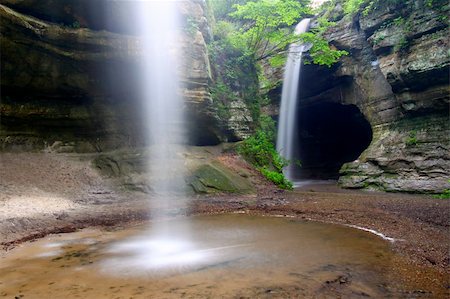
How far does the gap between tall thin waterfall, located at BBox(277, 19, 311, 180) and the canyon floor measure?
10.4 metres

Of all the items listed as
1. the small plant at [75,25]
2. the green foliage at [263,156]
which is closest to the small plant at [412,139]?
the green foliage at [263,156]

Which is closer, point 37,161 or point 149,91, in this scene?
point 37,161

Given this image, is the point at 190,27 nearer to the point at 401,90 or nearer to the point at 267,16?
the point at 267,16

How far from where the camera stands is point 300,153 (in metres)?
29.2

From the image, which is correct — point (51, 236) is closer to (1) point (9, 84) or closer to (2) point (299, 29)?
(1) point (9, 84)

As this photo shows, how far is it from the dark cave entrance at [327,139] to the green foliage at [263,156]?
10.3 metres

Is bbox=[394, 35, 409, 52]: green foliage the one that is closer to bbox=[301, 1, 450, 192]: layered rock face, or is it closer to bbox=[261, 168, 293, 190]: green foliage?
bbox=[301, 1, 450, 192]: layered rock face

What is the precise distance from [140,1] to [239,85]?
6628 mm

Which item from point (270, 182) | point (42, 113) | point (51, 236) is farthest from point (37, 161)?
point (270, 182)

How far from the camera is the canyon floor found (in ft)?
17.8

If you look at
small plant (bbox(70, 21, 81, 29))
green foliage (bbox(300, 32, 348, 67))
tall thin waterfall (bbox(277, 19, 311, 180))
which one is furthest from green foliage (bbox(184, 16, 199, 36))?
tall thin waterfall (bbox(277, 19, 311, 180))

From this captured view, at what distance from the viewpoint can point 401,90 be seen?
16281 mm

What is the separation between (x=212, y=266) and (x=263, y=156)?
11870 mm

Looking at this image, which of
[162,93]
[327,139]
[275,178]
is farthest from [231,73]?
[327,139]
